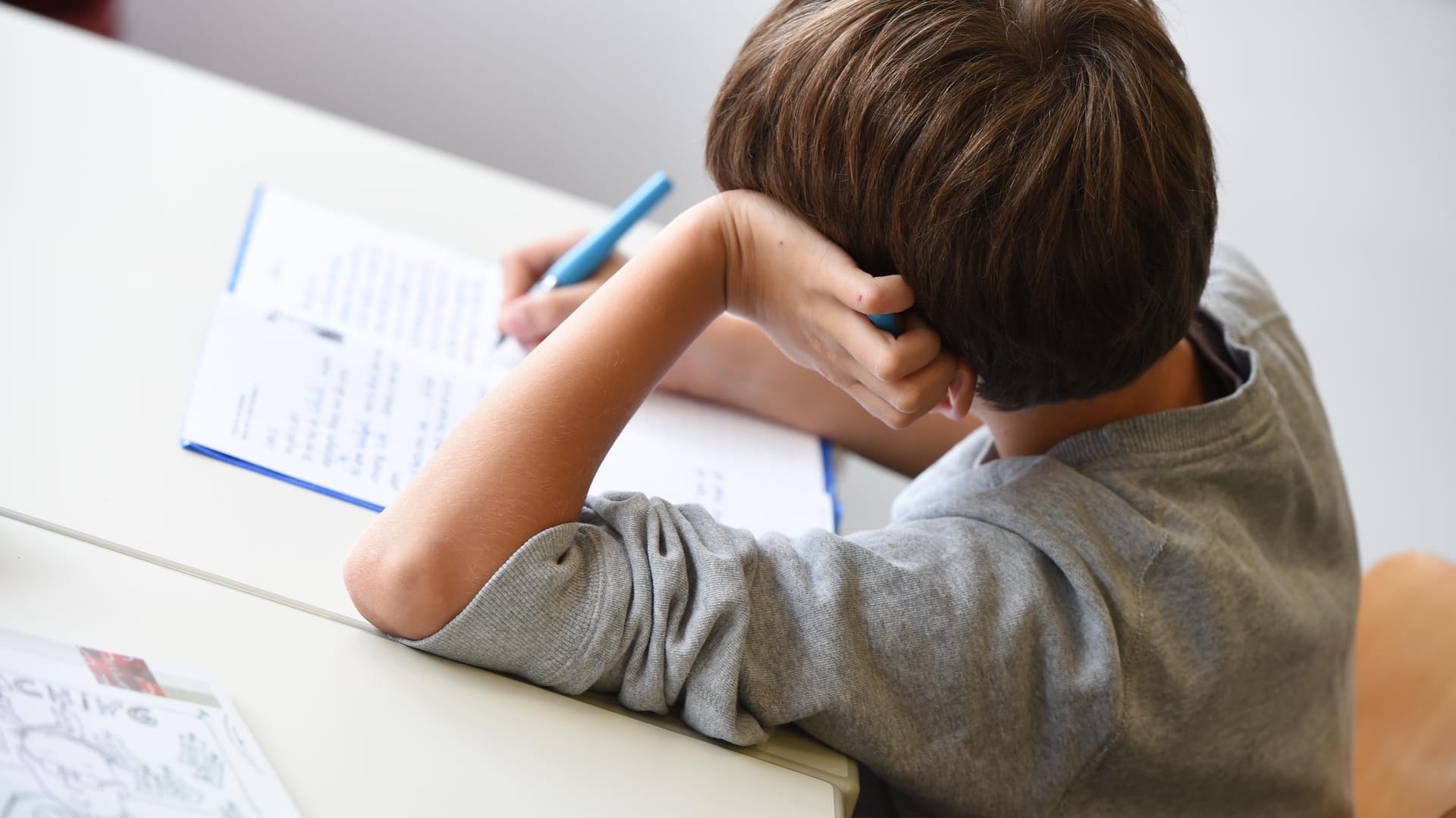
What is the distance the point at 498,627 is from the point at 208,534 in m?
0.17

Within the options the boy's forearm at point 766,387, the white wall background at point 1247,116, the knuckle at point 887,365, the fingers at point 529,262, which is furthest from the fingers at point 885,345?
the white wall background at point 1247,116

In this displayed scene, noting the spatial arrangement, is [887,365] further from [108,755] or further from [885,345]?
[108,755]

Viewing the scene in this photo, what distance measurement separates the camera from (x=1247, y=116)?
158 cm

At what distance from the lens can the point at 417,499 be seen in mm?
595

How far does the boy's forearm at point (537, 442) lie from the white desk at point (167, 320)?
0.14 feet

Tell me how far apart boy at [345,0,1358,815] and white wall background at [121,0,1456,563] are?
1006 millimetres

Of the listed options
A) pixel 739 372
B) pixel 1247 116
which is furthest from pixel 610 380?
pixel 1247 116

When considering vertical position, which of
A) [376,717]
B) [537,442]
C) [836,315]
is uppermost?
[836,315]

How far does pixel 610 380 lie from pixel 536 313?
0.81ft

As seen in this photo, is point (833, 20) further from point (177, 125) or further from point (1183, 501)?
point (177, 125)

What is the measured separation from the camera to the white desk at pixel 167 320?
1.84 ft

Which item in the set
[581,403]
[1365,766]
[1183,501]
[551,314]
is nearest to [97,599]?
[581,403]

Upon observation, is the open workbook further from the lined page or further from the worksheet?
the worksheet

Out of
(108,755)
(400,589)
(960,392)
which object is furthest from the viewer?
(960,392)
